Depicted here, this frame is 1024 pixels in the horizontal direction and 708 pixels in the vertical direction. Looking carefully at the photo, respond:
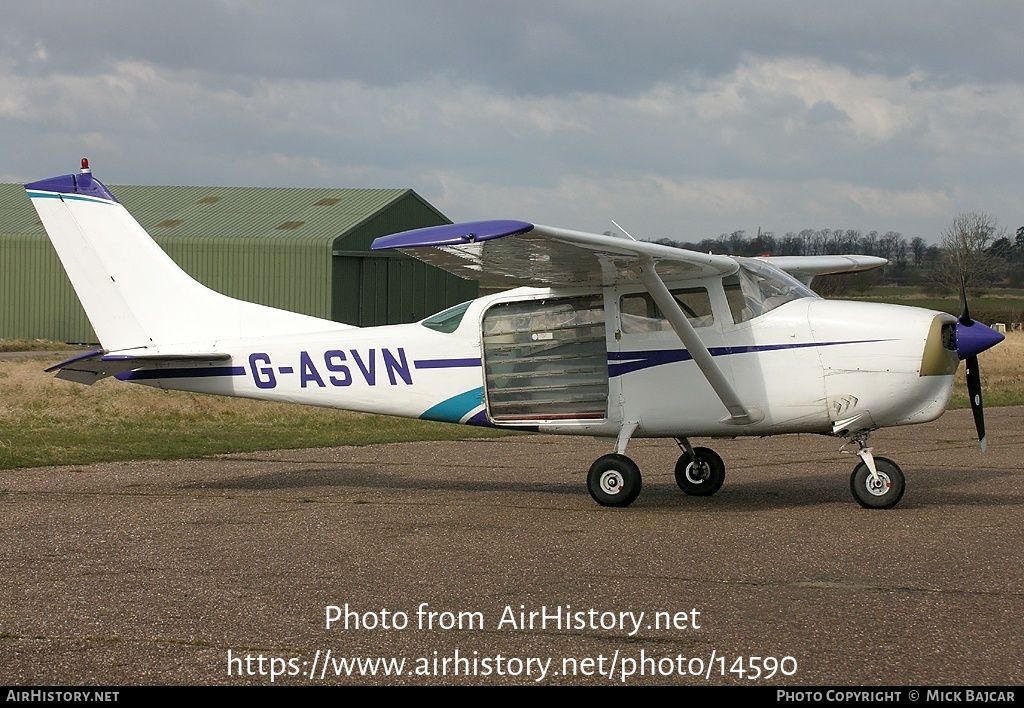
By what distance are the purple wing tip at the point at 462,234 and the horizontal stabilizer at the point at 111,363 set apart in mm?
4044

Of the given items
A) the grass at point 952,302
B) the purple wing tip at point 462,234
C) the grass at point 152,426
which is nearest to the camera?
the purple wing tip at point 462,234

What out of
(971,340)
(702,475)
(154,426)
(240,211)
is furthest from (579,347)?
(240,211)

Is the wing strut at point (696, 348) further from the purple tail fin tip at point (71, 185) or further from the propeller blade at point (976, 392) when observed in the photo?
the purple tail fin tip at point (71, 185)

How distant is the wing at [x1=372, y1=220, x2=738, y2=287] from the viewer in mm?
Result: 8391

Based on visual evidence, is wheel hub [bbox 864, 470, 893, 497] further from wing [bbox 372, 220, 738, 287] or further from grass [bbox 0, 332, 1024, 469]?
grass [bbox 0, 332, 1024, 469]

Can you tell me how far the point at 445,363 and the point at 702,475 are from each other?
9.28ft

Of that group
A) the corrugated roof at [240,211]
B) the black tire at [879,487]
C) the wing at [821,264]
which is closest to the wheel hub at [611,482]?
the black tire at [879,487]

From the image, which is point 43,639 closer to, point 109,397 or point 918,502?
point 918,502

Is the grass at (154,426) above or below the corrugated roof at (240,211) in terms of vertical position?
below

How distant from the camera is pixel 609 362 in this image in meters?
11.0

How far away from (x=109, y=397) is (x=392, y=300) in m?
18.4

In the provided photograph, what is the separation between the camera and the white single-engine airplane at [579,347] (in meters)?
10.1
